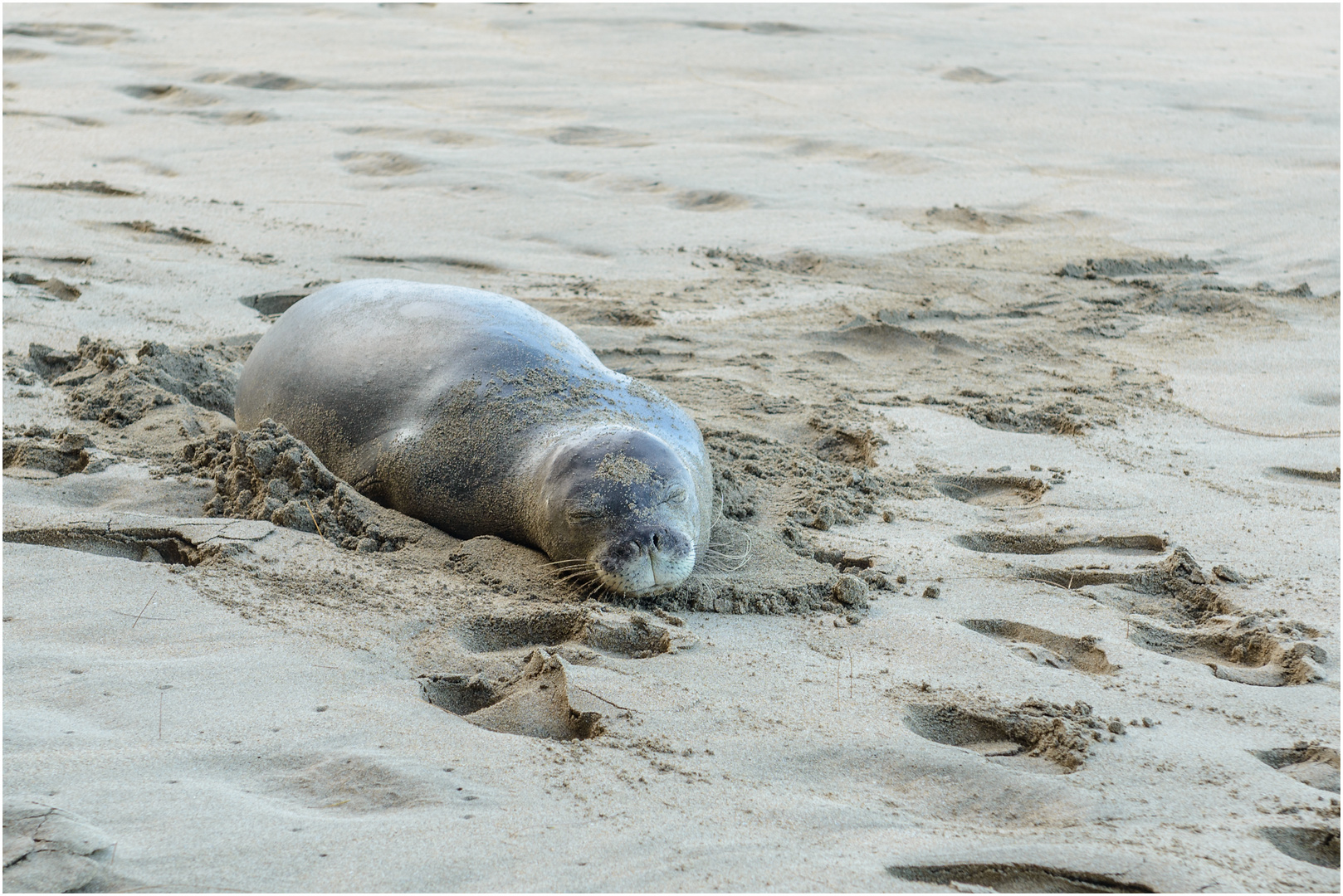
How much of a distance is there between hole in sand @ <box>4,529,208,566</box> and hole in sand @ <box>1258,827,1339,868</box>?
99.6 inches

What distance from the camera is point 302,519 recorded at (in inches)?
138

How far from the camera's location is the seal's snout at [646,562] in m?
3.20

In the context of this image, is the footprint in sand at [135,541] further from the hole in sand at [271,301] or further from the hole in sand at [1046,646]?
the hole in sand at [271,301]

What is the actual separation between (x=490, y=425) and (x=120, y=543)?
1031 millimetres

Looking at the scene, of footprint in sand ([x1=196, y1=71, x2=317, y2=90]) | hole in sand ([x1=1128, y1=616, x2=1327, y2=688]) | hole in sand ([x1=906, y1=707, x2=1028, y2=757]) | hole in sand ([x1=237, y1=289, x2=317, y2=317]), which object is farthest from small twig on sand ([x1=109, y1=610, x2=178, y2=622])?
footprint in sand ([x1=196, y1=71, x2=317, y2=90])

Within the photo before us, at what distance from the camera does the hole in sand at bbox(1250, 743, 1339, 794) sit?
249cm

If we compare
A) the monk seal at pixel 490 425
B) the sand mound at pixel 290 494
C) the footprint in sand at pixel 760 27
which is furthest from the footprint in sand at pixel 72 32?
the sand mound at pixel 290 494

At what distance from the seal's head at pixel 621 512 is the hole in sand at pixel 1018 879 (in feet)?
4.09

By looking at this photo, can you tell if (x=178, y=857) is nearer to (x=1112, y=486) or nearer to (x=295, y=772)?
(x=295, y=772)

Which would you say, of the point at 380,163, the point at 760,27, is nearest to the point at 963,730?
the point at 380,163

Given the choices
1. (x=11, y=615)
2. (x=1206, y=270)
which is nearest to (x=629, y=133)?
(x=1206, y=270)

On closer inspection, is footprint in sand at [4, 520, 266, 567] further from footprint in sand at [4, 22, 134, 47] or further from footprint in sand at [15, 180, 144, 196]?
footprint in sand at [4, 22, 134, 47]

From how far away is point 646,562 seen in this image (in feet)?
10.5

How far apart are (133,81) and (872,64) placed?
551cm
